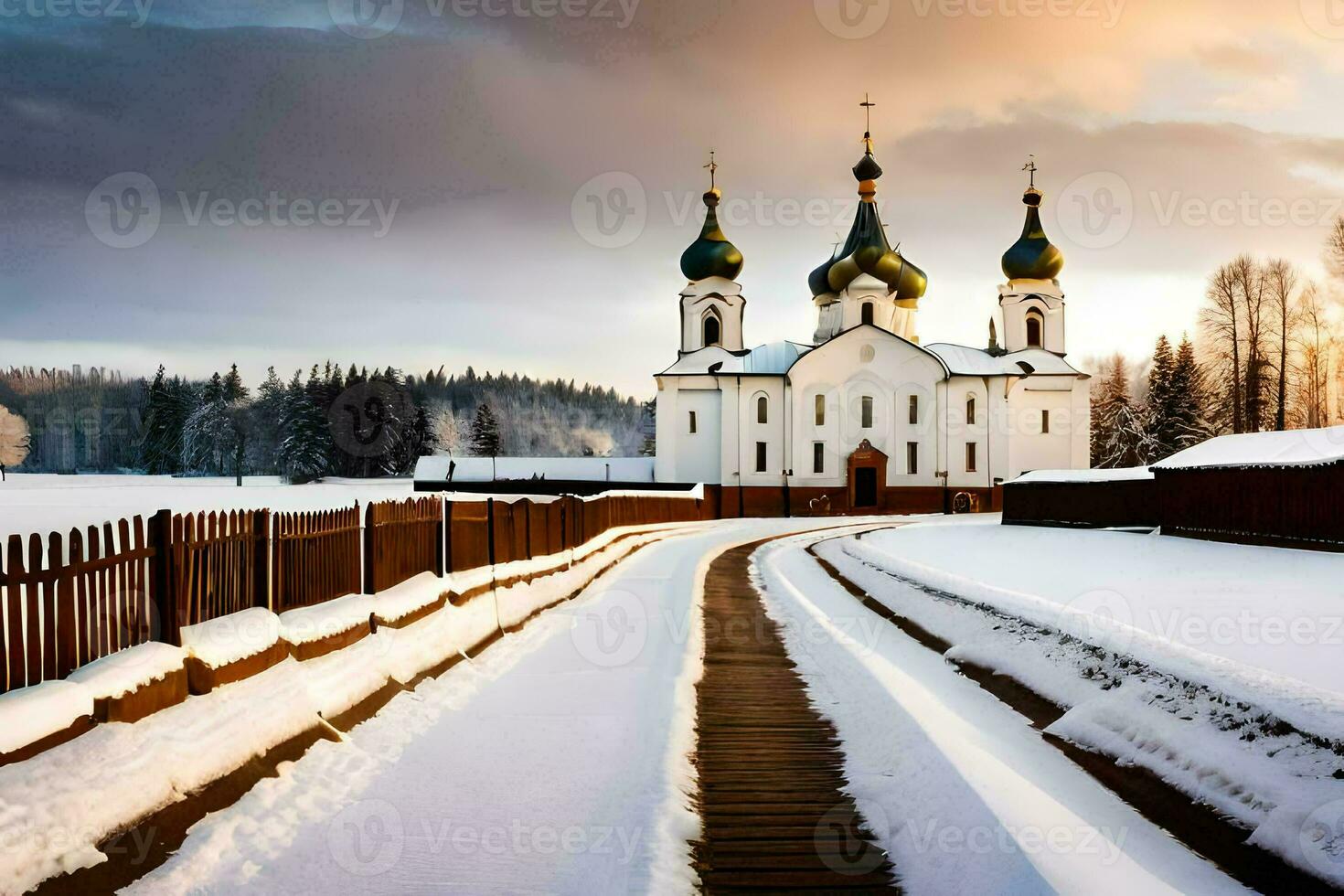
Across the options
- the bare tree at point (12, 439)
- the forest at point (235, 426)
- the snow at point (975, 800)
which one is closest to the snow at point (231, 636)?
the snow at point (975, 800)

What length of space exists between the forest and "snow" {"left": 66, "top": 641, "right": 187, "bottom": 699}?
94.4 metres

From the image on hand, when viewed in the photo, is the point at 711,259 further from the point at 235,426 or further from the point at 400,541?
the point at 235,426

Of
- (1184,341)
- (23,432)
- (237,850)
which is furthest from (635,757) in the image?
(23,432)

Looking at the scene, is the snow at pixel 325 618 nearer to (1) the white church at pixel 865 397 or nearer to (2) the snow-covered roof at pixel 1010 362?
(1) the white church at pixel 865 397

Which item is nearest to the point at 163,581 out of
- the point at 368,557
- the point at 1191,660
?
the point at 368,557

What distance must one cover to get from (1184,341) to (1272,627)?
74.3 meters

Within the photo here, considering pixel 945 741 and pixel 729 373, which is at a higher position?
pixel 729 373

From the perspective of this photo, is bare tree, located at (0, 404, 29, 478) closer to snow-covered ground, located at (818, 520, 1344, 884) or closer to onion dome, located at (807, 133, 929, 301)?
onion dome, located at (807, 133, 929, 301)

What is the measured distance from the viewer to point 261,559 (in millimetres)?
8188

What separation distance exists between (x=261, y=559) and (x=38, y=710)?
10.4ft

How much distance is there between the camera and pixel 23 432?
405 feet

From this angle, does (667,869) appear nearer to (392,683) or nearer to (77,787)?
(77,787)

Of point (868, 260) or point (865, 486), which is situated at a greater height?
point (868, 260)

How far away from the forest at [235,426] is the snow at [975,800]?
93.6 meters
